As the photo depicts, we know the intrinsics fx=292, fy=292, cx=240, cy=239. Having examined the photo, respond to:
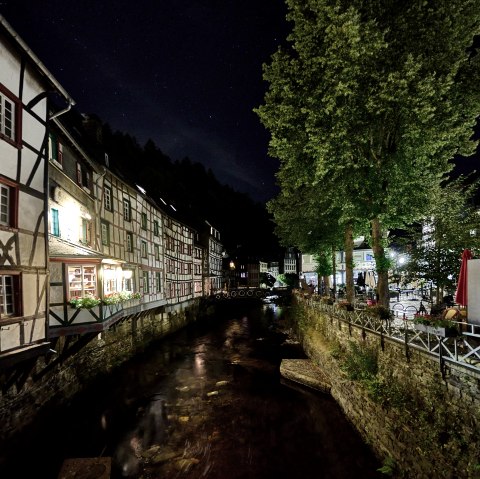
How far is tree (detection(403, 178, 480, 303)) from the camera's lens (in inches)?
568

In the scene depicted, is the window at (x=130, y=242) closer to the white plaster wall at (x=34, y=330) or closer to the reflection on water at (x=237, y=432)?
the reflection on water at (x=237, y=432)

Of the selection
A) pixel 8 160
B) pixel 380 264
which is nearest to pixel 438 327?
pixel 380 264

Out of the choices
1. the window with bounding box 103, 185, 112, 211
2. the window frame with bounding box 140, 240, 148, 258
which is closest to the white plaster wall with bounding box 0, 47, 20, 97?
the window with bounding box 103, 185, 112, 211

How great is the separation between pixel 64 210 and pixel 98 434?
9.82 m

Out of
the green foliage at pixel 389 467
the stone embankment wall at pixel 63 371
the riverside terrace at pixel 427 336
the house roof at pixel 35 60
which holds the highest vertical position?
the house roof at pixel 35 60

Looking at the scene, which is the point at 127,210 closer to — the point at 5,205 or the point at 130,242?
the point at 130,242

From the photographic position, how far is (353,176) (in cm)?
1335

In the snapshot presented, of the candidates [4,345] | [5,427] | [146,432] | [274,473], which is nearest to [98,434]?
[146,432]

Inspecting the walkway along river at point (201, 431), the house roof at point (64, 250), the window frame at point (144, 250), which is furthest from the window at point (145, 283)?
the house roof at point (64, 250)

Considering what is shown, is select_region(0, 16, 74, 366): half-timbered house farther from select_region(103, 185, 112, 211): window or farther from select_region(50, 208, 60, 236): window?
select_region(103, 185, 112, 211): window

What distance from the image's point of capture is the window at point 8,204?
340 inches

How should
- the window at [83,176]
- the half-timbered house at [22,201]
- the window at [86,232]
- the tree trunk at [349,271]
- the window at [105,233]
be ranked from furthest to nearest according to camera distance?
the tree trunk at [349,271] → the window at [105,233] → the window at [83,176] → the window at [86,232] → the half-timbered house at [22,201]

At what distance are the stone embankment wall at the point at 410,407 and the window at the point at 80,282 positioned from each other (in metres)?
12.1

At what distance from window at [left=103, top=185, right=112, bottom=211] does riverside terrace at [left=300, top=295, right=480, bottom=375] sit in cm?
1572
